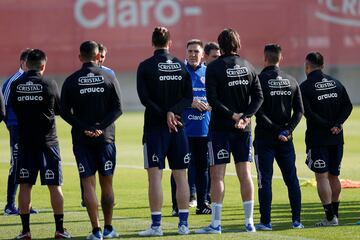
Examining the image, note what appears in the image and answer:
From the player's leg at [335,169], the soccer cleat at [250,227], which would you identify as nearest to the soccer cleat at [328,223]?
the player's leg at [335,169]

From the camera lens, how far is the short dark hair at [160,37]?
1252 cm

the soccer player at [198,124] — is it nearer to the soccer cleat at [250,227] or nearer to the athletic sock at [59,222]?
A: the soccer cleat at [250,227]

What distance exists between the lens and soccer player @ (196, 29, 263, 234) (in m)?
12.4

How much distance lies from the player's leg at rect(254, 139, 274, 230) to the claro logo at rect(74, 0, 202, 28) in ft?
84.9

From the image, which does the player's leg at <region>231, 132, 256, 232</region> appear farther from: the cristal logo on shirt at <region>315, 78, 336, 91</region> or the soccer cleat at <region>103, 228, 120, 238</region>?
the soccer cleat at <region>103, 228, 120, 238</region>

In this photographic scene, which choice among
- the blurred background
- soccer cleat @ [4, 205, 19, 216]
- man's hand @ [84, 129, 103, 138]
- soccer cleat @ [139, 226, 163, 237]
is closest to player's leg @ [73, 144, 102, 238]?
man's hand @ [84, 129, 103, 138]

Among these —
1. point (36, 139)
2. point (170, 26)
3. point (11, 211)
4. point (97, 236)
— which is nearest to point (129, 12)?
point (170, 26)

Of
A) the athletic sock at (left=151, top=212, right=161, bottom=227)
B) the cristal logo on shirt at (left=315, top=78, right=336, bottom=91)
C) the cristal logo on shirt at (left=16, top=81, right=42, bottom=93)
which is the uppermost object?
the cristal logo on shirt at (left=16, top=81, right=42, bottom=93)

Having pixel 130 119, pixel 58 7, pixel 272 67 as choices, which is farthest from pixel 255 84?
pixel 58 7

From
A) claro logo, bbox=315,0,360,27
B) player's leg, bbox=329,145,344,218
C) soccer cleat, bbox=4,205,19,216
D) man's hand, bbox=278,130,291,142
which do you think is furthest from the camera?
claro logo, bbox=315,0,360,27

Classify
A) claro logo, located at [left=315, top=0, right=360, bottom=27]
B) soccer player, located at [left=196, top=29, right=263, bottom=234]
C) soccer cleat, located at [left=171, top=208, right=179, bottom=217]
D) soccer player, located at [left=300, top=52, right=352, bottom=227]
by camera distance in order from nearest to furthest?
soccer player, located at [left=196, top=29, right=263, bottom=234] → soccer player, located at [left=300, top=52, right=352, bottom=227] → soccer cleat, located at [left=171, top=208, right=179, bottom=217] → claro logo, located at [left=315, top=0, right=360, bottom=27]

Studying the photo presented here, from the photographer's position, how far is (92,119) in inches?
479

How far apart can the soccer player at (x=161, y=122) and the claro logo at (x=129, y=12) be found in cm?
2599

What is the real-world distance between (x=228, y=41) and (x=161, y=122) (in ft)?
3.73
